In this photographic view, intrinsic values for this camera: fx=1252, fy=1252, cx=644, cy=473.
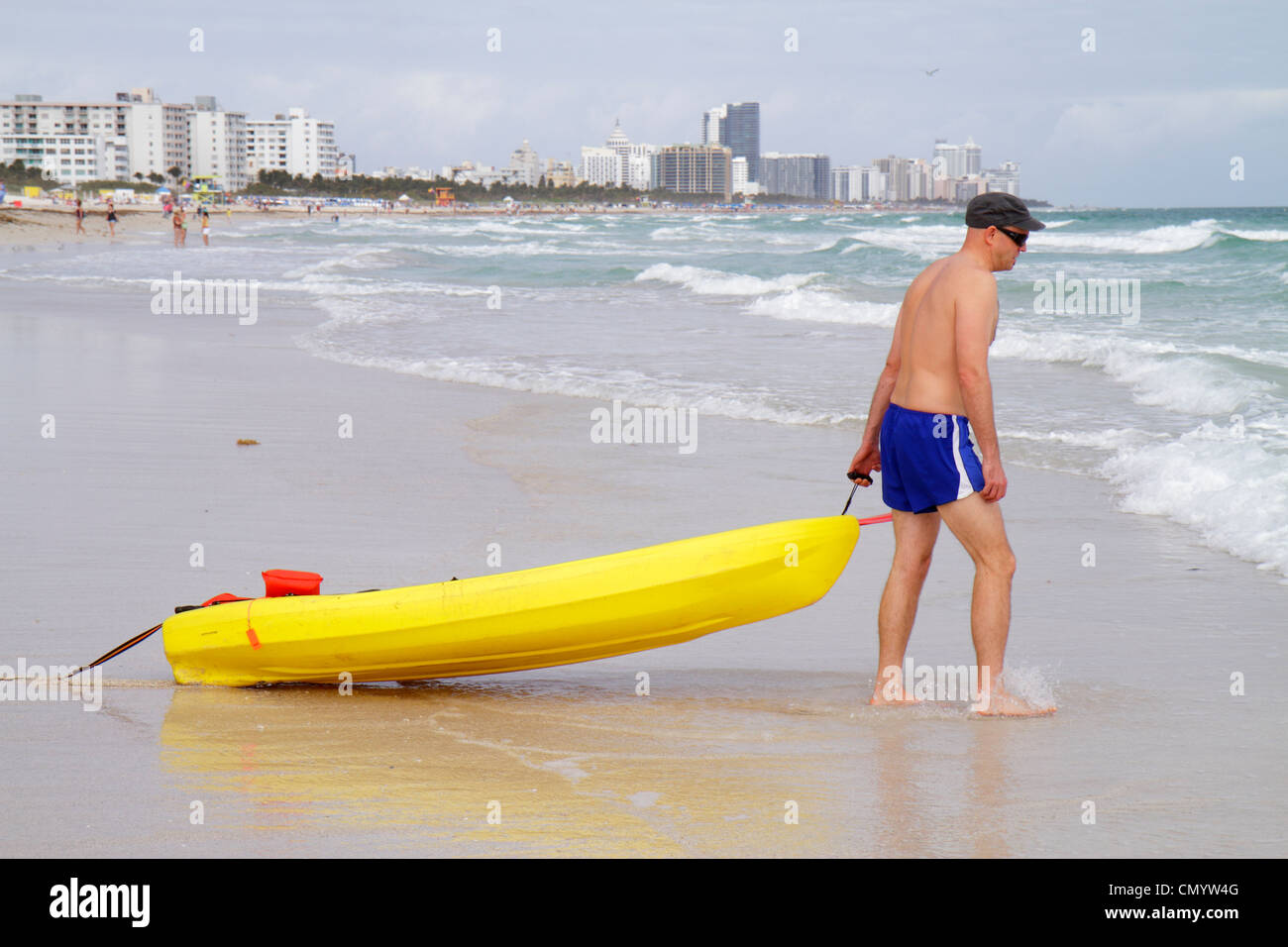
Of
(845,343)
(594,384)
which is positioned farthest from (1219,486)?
(845,343)

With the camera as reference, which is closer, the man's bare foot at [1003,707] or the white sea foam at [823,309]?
the man's bare foot at [1003,707]

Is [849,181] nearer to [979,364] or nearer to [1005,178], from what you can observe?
[1005,178]

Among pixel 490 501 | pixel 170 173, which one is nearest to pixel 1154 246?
pixel 490 501

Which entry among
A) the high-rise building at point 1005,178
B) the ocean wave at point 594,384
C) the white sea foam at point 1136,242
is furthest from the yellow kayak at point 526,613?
the high-rise building at point 1005,178

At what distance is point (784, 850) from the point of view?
292cm

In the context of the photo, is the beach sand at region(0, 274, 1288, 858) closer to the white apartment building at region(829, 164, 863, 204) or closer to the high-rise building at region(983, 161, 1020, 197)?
the high-rise building at region(983, 161, 1020, 197)

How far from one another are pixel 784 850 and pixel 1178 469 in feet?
17.0

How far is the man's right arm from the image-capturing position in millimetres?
3832

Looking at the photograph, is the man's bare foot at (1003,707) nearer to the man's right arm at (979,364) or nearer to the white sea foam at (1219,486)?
the man's right arm at (979,364)

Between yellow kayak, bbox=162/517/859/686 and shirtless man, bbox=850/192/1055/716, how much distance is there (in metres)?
0.30

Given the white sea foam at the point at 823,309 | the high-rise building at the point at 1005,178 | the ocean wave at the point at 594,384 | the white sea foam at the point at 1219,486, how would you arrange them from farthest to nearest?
the high-rise building at the point at 1005,178 < the white sea foam at the point at 823,309 < the ocean wave at the point at 594,384 < the white sea foam at the point at 1219,486

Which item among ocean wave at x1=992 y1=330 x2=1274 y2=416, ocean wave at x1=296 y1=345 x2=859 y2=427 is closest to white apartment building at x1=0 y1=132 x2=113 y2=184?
ocean wave at x1=296 y1=345 x2=859 y2=427

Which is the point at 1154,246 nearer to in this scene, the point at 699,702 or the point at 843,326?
the point at 843,326

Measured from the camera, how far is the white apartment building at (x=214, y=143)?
18188 centimetres
